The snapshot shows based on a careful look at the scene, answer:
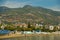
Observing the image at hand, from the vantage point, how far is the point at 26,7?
571 feet

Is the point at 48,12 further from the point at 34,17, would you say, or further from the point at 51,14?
the point at 34,17

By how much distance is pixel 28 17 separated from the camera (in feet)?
431

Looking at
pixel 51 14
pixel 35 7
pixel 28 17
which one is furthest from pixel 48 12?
pixel 28 17

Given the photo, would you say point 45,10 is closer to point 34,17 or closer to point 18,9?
point 18,9

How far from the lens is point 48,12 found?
15888 centimetres

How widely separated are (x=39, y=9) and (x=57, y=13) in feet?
49.3

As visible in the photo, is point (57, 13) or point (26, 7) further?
point (26, 7)

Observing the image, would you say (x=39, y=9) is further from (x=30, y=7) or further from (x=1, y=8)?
(x=1, y=8)

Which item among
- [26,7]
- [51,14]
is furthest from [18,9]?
[51,14]

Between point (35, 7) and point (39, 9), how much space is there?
710cm

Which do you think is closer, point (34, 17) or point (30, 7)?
point (34, 17)

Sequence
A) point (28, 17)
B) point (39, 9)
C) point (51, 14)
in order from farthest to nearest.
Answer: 1. point (39, 9)
2. point (51, 14)
3. point (28, 17)

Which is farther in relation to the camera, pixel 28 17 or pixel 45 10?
pixel 45 10

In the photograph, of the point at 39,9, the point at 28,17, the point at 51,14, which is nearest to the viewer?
the point at 28,17
